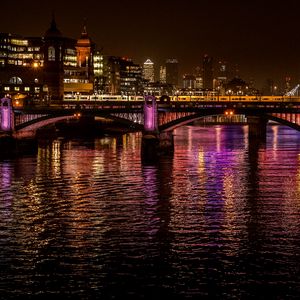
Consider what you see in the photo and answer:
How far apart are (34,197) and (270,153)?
3744 centimetres

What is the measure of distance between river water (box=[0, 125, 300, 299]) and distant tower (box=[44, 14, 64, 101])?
9431 cm

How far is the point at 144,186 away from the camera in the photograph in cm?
5222

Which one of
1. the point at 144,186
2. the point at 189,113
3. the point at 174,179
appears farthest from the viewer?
the point at 189,113

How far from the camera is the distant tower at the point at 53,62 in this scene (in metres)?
156

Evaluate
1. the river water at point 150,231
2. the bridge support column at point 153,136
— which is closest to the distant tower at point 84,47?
the bridge support column at point 153,136

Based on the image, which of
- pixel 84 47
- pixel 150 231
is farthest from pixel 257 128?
pixel 84 47

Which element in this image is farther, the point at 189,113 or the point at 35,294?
the point at 189,113

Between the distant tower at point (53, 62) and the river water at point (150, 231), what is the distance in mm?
94306

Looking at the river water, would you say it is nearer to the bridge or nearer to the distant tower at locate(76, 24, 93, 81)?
the bridge

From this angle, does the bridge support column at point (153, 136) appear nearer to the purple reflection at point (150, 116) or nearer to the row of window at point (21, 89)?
the purple reflection at point (150, 116)

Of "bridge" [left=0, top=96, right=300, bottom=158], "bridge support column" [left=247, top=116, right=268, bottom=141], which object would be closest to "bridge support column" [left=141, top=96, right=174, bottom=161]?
"bridge" [left=0, top=96, right=300, bottom=158]

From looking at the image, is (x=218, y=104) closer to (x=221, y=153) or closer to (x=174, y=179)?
(x=221, y=153)

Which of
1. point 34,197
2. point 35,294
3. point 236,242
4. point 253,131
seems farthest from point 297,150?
point 35,294

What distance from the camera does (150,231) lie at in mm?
36531
